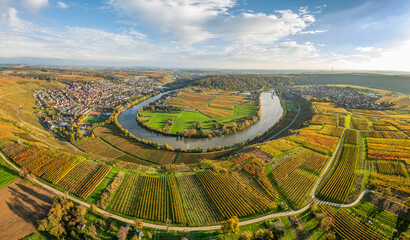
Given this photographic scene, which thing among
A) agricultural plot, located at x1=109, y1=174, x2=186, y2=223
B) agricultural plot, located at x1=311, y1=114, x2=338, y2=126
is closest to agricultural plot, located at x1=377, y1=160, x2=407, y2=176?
agricultural plot, located at x1=311, y1=114, x2=338, y2=126

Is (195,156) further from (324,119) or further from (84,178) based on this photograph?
(324,119)

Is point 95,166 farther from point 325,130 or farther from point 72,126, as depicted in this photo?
point 325,130

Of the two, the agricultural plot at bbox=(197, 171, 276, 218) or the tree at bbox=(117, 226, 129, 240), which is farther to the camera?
the agricultural plot at bbox=(197, 171, 276, 218)

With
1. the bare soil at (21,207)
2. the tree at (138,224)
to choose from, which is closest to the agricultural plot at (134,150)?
the bare soil at (21,207)

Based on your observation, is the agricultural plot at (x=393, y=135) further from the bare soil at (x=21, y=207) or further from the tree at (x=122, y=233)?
the bare soil at (x=21, y=207)

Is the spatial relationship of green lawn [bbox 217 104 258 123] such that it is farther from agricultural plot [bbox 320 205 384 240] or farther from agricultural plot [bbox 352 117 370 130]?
agricultural plot [bbox 320 205 384 240]

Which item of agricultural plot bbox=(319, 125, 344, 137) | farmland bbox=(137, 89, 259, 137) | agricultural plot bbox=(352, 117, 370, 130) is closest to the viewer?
agricultural plot bbox=(319, 125, 344, 137)

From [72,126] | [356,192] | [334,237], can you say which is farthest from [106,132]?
[356,192]

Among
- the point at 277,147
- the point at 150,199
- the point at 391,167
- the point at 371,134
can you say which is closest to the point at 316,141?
the point at 277,147
